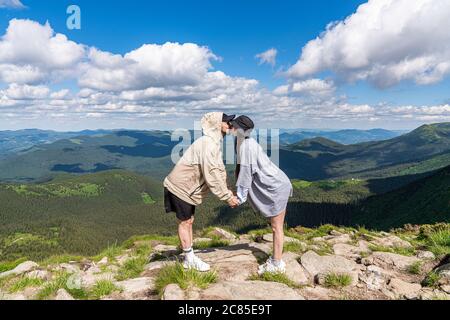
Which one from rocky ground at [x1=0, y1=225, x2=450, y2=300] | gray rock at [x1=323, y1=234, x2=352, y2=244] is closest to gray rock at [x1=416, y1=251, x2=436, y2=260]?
rocky ground at [x1=0, y1=225, x2=450, y2=300]

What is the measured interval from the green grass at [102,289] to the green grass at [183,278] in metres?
1.13

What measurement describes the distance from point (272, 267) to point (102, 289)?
4.50 metres

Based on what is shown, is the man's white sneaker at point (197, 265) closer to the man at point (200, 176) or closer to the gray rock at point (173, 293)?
the man at point (200, 176)

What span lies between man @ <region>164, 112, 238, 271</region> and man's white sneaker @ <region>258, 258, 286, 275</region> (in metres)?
1.51

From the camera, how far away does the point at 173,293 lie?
6.91 m

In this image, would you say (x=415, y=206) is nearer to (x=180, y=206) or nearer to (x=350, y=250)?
(x=350, y=250)

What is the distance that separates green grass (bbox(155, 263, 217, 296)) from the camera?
7320mm

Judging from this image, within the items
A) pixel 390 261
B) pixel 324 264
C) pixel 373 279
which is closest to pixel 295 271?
pixel 324 264

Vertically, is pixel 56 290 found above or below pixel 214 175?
below

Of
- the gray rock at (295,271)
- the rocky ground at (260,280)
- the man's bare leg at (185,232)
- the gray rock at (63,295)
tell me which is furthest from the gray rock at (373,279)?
the gray rock at (63,295)

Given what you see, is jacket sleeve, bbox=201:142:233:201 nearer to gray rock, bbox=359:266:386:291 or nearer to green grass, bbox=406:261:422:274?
gray rock, bbox=359:266:386:291

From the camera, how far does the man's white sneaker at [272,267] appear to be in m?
8.70

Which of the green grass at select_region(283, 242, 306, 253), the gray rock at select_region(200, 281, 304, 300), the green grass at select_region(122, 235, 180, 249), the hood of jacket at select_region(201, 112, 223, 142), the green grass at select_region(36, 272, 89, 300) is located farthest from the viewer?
the green grass at select_region(122, 235, 180, 249)
